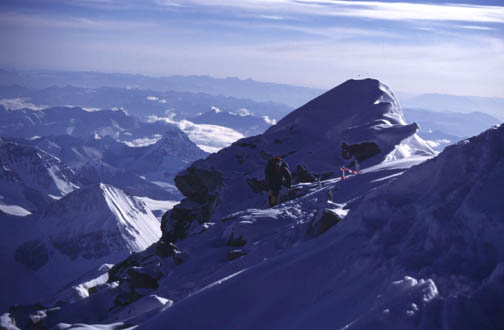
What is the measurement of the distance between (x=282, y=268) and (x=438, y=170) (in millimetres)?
4212

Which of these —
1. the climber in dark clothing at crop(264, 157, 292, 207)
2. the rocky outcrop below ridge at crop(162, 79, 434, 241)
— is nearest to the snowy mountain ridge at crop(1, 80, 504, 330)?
the climber in dark clothing at crop(264, 157, 292, 207)

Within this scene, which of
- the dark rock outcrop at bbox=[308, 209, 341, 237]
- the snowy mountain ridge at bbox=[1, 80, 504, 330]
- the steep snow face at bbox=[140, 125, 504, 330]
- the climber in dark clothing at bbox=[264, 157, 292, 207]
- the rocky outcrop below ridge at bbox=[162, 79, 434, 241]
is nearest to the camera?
the steep snow face at bbox=[140, 125, 504, 330]

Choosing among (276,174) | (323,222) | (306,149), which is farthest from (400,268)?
(306,149)

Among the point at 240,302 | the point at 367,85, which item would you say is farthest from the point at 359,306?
the point at 367,85

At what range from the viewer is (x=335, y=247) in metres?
9.51

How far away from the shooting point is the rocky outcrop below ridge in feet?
102

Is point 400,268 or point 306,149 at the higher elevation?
point 400,268

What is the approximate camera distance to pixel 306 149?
1426 inches

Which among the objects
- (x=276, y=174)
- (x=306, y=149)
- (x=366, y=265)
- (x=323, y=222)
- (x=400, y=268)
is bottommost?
(x=306, y=149)

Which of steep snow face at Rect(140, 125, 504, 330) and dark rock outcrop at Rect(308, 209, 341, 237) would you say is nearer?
steep snow face at Rect(140, 125, 504, 330)

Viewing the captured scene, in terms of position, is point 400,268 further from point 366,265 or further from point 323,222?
point 323,222

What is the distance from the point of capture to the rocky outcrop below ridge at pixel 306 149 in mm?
31016

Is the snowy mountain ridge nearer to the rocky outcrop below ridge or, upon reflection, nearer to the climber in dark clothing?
the climber in dark clothing

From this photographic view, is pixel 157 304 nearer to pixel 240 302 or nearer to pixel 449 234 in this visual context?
pixel 240 302
